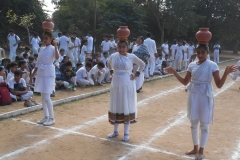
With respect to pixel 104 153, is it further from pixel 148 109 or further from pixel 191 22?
pixel 191 22

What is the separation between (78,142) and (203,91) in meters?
2.47

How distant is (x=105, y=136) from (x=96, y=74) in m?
6.33

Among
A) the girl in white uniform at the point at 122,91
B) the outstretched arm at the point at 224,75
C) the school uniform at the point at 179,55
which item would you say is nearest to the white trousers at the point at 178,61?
the school uniform at the point at 179,55

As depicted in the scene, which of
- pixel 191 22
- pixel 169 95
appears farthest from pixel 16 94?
pixel 191 22

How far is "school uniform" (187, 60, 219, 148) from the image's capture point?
4.96 meters

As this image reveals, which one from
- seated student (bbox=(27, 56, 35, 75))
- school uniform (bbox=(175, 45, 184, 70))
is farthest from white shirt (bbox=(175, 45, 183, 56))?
seated student (bbox=(27, 56, 35, 75))

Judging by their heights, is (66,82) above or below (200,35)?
below

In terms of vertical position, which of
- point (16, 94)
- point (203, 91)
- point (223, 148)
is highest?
point (203, 91)

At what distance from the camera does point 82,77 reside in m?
12.1

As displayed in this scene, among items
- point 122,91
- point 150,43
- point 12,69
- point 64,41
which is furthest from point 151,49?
point 122,91

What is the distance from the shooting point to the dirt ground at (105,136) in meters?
5.38

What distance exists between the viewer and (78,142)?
19.4ft

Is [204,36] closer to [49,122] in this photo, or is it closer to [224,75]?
[224,75]

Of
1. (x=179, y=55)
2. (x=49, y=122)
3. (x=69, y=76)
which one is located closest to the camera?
(x=49, y=122)
